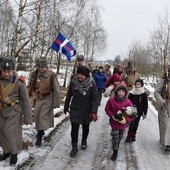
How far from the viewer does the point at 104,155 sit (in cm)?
614

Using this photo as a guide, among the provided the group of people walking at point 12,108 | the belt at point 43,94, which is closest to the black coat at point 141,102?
the belt at point 43,94

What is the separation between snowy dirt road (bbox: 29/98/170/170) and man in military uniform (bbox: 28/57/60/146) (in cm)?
53

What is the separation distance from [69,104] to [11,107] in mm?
1560

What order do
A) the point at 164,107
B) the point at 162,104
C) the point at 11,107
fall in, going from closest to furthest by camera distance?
the point at 11,107
the point at 162,104
the point at 164,107

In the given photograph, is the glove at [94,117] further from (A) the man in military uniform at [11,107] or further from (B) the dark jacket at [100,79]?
(B) the dark jacket at [100,79]

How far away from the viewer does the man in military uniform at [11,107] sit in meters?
5.01

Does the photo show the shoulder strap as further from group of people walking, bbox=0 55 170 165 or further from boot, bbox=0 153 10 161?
boot, bbox=0 153 10 161

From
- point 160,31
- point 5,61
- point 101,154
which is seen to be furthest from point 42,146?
point 160,31

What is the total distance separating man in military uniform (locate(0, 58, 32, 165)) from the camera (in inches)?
197

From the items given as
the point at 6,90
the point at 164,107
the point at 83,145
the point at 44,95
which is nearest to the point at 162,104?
the point at 164,107

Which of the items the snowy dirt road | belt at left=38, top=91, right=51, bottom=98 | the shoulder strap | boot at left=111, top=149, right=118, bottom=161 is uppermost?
the shoulder strap

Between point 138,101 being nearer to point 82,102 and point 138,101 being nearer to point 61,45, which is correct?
point 82,102

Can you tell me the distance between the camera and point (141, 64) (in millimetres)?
42312

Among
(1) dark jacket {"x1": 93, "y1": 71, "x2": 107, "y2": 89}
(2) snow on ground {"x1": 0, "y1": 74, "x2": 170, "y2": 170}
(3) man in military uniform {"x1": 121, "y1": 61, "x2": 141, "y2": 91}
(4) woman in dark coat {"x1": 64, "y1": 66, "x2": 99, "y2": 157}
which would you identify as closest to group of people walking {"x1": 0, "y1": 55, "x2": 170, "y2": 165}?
(4) woman in dark coat {"x1": 64, "y1": 66, "x2": 99, "y2": 157}
